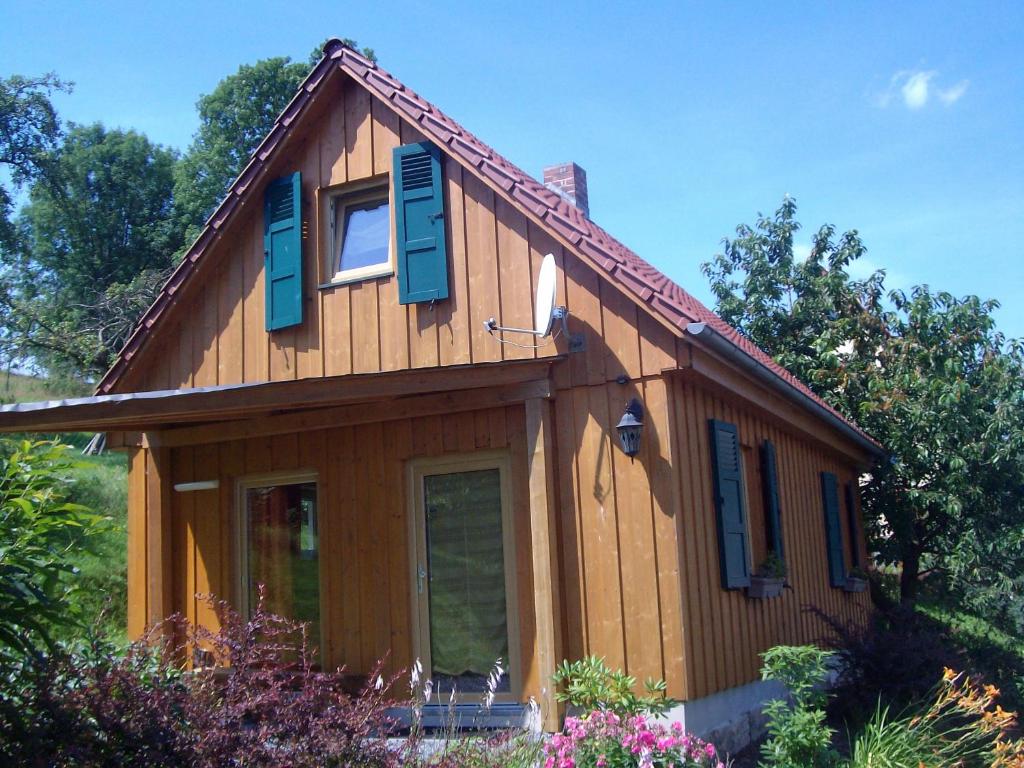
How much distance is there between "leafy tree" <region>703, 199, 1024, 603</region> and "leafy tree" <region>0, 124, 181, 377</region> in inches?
773

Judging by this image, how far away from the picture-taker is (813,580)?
37.4 ft

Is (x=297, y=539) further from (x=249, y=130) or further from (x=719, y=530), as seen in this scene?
(x=249, y=130)

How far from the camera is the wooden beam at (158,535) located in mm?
9320

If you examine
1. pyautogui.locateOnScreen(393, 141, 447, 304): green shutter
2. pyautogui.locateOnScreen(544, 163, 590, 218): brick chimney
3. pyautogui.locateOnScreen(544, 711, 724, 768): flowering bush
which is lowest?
pyautogui.locateOnScreen(544, 711, 724, 768): flowering bush

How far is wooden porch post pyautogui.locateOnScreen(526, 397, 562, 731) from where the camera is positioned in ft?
23.5

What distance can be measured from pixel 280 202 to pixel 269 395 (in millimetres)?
2824

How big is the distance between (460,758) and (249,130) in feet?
93.2

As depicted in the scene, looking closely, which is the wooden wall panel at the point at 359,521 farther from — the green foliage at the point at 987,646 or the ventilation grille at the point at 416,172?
the green foliage at the point at 987,646

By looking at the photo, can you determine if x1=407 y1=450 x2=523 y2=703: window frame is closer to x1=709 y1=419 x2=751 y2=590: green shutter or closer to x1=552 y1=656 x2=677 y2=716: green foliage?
x1=552 y1=656 x2=677 y2=716: green foliage

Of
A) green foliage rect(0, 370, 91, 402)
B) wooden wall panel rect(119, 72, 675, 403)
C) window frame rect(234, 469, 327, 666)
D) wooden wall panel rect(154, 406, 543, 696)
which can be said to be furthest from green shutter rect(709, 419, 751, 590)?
green foliage rect(0, 370, 91, 402)

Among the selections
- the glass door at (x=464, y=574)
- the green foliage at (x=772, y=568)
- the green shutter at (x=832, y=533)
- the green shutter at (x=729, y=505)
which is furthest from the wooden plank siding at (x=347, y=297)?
the green shutter at (x=832, y=533)

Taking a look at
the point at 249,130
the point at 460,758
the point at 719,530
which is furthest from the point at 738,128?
the point at 249,130

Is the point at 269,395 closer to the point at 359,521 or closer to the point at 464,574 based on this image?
the point at 359,521

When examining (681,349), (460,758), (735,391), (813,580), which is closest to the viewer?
(460,758)
